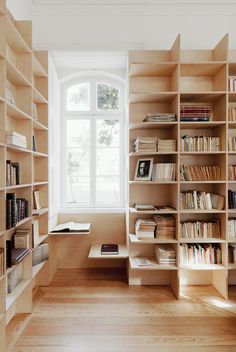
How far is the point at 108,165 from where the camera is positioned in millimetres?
4027

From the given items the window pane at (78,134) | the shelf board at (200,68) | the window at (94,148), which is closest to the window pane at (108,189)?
the window at (94,148)

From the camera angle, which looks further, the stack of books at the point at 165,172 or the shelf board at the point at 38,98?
the stack of books at the point at 165,172

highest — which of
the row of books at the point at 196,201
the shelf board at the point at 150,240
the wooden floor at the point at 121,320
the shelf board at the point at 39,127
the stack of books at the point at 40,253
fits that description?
the shelf board at the point at 39,127

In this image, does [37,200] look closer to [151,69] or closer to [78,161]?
[78,161]

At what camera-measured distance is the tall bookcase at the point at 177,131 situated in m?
2.95

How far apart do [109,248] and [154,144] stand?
1454 millimetres

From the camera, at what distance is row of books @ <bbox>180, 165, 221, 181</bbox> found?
9.95 ft

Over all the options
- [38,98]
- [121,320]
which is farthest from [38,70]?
[121,320]

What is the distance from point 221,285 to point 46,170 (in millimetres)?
2431

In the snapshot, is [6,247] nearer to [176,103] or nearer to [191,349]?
[191,349]

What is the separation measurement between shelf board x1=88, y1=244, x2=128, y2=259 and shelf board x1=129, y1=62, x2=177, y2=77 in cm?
221

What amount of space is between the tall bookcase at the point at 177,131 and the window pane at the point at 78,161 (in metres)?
0.96

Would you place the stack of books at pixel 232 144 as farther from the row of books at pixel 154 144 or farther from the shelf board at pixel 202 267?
the shelf board at pixel 202 267

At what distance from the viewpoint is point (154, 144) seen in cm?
302
